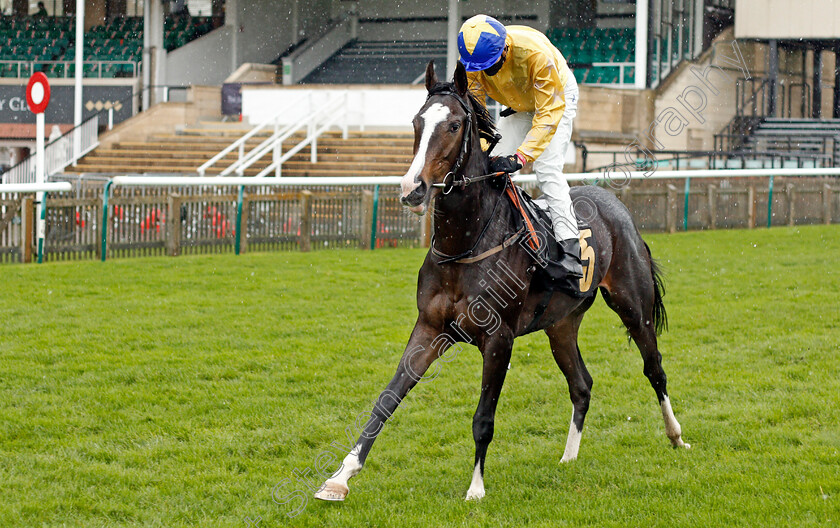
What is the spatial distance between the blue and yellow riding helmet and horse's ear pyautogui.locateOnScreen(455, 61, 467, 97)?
0.50 feet

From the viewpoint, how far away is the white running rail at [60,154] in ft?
70.1

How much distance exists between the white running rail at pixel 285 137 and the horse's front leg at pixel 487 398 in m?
14.3

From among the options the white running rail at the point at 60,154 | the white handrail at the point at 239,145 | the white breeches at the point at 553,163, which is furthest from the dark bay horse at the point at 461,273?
the white running rail at the point at 60,154

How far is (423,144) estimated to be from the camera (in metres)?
3.94

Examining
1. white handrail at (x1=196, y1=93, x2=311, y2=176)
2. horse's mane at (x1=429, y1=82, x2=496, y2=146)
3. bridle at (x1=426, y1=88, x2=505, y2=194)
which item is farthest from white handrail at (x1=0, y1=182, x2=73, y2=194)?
bridle at (x1=426, y1=88, x2=505, y2=194)

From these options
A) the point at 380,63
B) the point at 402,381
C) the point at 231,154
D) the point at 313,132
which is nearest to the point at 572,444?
the point at 402,381

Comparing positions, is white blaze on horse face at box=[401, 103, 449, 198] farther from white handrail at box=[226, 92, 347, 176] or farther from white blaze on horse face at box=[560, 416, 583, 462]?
white handrail at box=[226, 92, 347, 176]

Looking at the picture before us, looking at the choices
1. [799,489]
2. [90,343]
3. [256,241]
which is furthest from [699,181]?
[799,489]

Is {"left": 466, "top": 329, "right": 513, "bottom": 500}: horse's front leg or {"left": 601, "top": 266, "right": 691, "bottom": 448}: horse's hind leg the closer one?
{"left": 466, "top": 329, "right": 513, "bottom": 500}: horse's front leg

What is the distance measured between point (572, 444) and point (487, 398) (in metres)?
0.84

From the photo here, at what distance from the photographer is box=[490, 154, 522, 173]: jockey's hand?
170 inches

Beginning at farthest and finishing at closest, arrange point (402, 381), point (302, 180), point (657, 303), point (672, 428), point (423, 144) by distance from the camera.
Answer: point (302, 180) < point (657, 303) < point (672, 428) < point (402, 381) < point (423, 144)

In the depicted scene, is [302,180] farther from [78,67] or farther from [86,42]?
[86,42]

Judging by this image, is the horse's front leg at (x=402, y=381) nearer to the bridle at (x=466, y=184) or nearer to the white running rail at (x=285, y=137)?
the bridle at (x=466, y=184)
